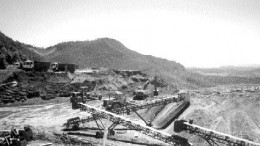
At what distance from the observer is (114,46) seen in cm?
10238

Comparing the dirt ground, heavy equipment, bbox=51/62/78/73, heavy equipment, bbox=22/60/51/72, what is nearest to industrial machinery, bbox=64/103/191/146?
the dirt ground

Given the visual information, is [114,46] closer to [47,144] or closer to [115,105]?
[115,105]

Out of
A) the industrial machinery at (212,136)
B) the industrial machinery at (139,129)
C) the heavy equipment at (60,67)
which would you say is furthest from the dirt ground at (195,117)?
the heavy equipment at (60,67)

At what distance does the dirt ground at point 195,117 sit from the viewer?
56.8ft

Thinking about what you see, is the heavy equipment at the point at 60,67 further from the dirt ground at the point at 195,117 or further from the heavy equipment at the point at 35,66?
the dirt ground at the point at 195,117

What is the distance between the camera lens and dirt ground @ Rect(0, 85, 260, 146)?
1731 centimetres

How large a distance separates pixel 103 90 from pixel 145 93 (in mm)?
12795

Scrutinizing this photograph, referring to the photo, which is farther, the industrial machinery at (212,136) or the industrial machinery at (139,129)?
the industrial machinery at (139,129)

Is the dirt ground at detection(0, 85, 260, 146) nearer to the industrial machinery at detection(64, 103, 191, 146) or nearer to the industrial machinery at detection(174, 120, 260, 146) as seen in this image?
the industrial machinery at detection(64, 103, 191, 146)

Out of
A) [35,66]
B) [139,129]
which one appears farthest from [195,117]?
[35,66]

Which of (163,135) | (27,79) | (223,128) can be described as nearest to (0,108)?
(27,79)

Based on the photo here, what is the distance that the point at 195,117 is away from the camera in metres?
20.7

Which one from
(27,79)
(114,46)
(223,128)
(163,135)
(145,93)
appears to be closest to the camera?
(163,135)

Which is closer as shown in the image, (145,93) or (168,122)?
(168,122)
